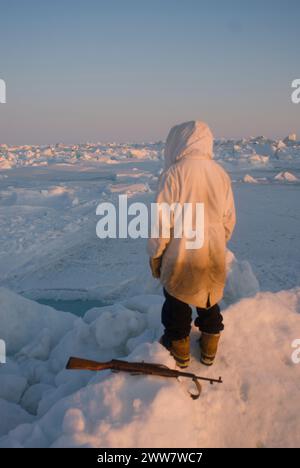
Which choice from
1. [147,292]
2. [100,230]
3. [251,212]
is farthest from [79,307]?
[251,212]

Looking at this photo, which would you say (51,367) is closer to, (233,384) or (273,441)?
(233,384)

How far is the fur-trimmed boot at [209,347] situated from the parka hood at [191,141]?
95 cm

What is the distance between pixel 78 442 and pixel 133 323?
130cm

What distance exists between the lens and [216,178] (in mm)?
1886

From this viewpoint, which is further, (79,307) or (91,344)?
(79,307)

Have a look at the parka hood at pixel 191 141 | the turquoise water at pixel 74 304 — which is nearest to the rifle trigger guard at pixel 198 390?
the parka hood at pixel 191 141

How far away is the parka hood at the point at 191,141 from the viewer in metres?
1.83

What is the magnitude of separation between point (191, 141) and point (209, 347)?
110 centimetres

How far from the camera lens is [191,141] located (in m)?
1.83
